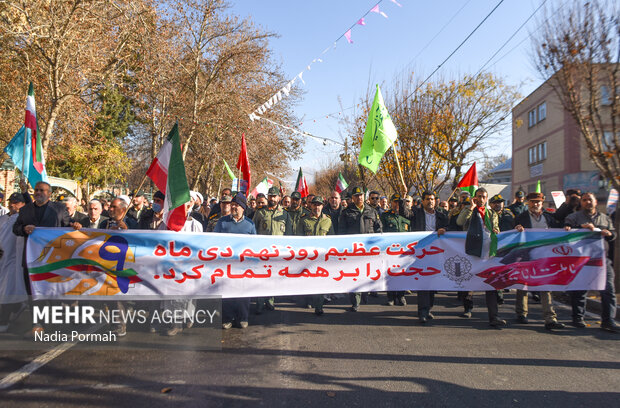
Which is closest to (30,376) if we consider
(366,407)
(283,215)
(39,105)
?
(366,407)

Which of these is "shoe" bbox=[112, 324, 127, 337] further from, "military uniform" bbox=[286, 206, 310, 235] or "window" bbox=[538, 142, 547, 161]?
"window" bbox=[538, 142, 547, 161]

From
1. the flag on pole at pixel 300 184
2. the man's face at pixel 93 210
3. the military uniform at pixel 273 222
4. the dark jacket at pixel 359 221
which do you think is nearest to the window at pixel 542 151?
the flag on pole at pixel 300 184

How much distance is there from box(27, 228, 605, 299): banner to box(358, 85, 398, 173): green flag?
252 centimetres

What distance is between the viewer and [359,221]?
688cm

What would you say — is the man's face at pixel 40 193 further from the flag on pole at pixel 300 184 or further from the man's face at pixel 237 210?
the flag on pole at pixel 300 184

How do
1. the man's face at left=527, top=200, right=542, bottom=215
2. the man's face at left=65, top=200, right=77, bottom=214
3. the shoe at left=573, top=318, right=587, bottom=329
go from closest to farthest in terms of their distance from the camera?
the shoe at left=573, top=318, right=587, bottom=329 < the man's face at left=65, top=200, right=77, bottom=214 < the man's face at left=527, top=200, right=542, bottom=215

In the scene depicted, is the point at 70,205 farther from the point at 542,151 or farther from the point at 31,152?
the point at 542,151

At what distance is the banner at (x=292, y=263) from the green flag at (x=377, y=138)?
252 centimetres

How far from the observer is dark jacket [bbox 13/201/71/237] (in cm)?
516

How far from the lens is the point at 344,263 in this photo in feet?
18.5

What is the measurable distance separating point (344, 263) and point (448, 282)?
146cm

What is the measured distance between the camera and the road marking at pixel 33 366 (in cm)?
362

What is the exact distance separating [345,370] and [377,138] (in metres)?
5.10

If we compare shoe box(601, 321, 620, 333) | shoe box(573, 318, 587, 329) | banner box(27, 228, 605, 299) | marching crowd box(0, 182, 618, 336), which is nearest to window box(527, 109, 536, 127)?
marching crowd box(0, 182, 618, 336)
